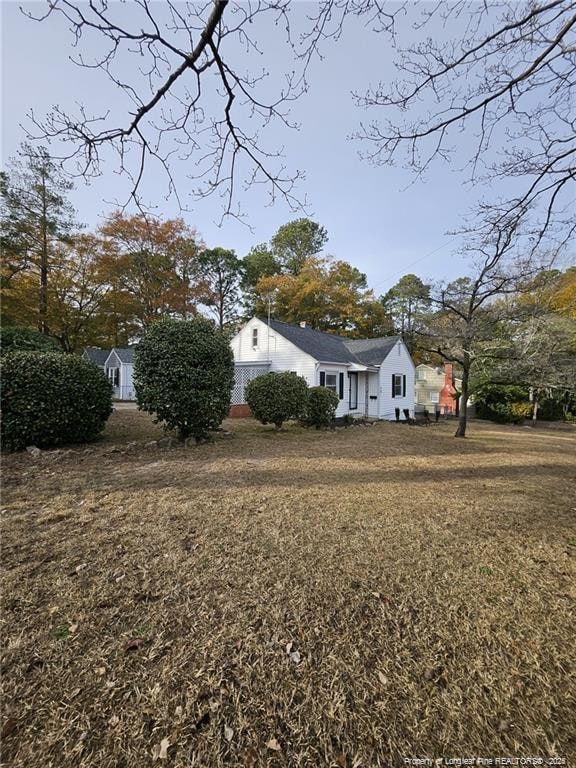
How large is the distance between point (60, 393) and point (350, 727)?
672cm

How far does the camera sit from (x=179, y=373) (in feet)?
23.4

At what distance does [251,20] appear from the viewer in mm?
2834

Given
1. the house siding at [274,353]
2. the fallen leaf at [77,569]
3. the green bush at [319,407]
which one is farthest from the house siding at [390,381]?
the fallen leaf at [77,569]

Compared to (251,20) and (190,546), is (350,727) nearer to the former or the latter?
(190,546)

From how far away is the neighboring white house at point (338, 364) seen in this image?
1529 centimetres

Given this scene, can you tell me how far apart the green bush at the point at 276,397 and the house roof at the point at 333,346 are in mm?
4563

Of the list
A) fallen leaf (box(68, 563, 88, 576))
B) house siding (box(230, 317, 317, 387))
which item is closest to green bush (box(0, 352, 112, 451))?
fallen leaf (box(68, 563, 88, 576))

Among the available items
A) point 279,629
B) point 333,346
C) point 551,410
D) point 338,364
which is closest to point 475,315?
point 338,364

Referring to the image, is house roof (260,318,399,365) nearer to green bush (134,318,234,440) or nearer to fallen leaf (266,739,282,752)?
green bush (134,318,234,440)

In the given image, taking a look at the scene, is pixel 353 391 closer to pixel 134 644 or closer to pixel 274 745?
pixel 134 644

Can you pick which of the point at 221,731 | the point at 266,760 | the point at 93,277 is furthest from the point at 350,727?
the point at 93,277

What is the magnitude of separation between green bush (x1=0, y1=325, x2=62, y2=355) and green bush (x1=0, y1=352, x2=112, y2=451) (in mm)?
1772

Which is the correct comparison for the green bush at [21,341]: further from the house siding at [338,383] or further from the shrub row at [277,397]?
the house siding at [338,383]

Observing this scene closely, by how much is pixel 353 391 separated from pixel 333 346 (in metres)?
2.86
